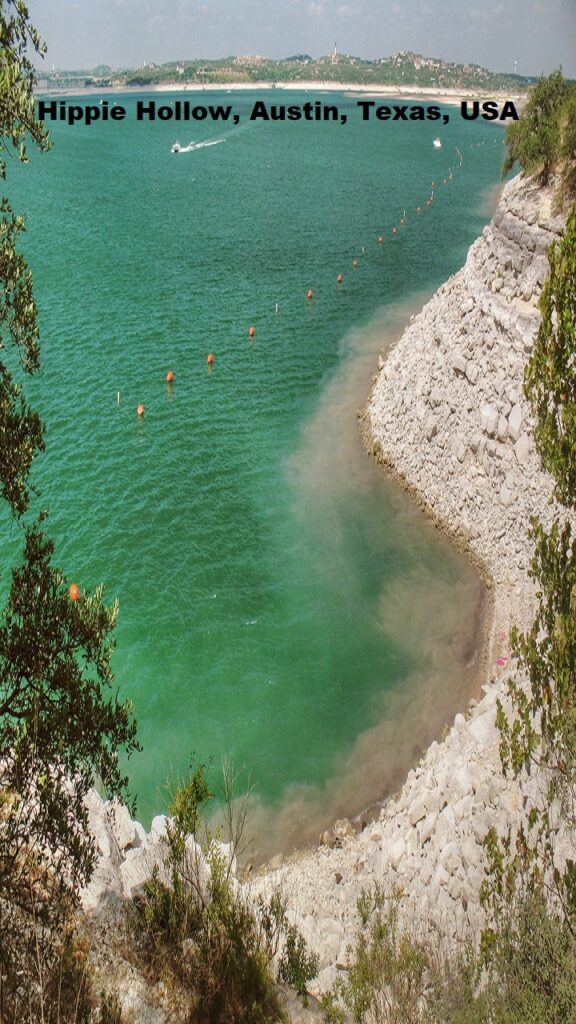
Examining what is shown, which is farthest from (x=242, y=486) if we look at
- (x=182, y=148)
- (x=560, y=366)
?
(x=182, y=148)

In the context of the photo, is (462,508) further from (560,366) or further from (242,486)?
(560,366)

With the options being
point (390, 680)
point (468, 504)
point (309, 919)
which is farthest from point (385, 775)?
point (468, 504)

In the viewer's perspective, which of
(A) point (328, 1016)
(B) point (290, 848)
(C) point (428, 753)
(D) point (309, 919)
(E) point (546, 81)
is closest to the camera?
(A) point (328, 1016)

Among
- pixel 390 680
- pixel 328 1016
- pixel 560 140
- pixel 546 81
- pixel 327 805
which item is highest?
pixel 546 81

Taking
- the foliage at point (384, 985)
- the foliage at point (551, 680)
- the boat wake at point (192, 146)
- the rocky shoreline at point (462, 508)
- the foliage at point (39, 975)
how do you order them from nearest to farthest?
the foliage at point (39, 975)
the foliage at point (384, 985)
the foliage at point (551, 680)
the rocky shoreline at point (462, 508)
the boat wake at point (192, 146)

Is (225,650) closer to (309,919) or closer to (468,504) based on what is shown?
(309,919)

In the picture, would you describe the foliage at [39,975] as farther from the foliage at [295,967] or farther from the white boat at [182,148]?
the white boat at [182,148]

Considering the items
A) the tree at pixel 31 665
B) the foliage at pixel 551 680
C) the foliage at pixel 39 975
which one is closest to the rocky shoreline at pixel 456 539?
the foliage at pixel 551 680

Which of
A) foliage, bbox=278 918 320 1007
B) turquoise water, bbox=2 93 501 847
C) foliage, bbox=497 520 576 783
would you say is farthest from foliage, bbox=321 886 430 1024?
turquoise water, bbox=2 93 501 847
